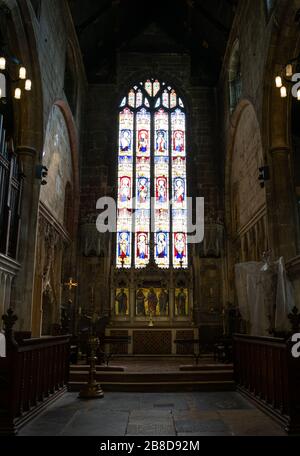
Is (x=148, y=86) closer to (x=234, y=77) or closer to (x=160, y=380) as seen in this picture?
(x=234, y=77)

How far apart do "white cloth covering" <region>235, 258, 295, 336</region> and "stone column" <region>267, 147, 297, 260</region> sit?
3.74 ft

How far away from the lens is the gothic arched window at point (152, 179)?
1552 cm

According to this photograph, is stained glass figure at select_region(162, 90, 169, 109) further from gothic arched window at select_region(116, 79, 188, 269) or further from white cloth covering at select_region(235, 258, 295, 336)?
white cloth covering at select_region(235, 258, 295, 336)

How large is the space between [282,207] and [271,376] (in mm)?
4827

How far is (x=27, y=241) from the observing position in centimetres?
963

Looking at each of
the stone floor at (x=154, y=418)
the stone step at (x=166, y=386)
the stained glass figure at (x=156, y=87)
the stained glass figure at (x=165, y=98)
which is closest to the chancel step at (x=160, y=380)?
the stone step at (x=166, y=386)

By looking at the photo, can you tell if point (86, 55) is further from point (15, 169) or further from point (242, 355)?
point (242, 355)

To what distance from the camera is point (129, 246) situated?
15.6 m

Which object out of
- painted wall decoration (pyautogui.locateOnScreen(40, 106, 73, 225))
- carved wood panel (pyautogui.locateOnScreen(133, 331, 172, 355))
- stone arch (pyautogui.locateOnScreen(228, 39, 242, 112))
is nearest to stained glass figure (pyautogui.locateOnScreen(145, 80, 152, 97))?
stone arch (pyautogui.locateOnScreen(228, 39, 242, 112))

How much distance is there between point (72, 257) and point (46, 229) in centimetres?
311

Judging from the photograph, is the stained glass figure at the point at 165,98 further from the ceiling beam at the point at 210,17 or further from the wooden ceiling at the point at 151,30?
the ceiling beam at the point at 210,17

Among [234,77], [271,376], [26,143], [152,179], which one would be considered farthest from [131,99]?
[271,376]

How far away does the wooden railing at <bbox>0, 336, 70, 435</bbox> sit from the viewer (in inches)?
191

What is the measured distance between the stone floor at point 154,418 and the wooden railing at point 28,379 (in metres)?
Answer: 0.19
